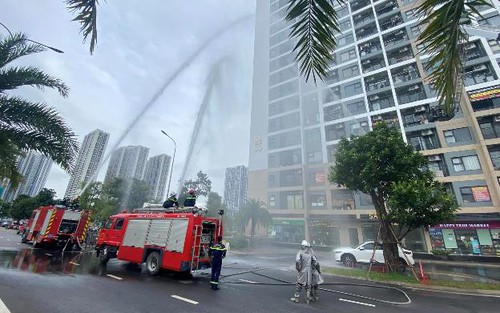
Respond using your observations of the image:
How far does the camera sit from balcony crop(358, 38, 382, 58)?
39931 millimetres

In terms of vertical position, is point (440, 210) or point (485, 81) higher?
point (485, 81)

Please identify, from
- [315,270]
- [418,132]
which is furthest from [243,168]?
[315,270]

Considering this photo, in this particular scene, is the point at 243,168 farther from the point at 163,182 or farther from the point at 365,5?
the point at 365,5

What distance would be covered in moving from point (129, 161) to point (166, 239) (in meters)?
28.3

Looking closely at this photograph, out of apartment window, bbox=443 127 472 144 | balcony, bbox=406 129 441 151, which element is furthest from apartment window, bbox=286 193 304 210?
apartment window, bbox=443 127 472 144

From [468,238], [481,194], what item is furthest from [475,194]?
[468,238]

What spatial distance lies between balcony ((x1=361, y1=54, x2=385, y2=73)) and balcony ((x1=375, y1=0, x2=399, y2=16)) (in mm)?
8060

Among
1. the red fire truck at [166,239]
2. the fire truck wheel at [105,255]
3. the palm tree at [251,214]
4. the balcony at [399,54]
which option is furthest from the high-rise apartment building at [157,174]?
the balcony at [399,54]

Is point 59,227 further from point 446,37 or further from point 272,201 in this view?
point 272,201

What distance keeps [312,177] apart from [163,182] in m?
23.4

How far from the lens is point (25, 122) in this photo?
325 inches

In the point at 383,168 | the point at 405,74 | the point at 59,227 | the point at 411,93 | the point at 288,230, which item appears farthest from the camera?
the point at 288,230

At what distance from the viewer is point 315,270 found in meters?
7.64

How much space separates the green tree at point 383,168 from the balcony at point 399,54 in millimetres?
28248
